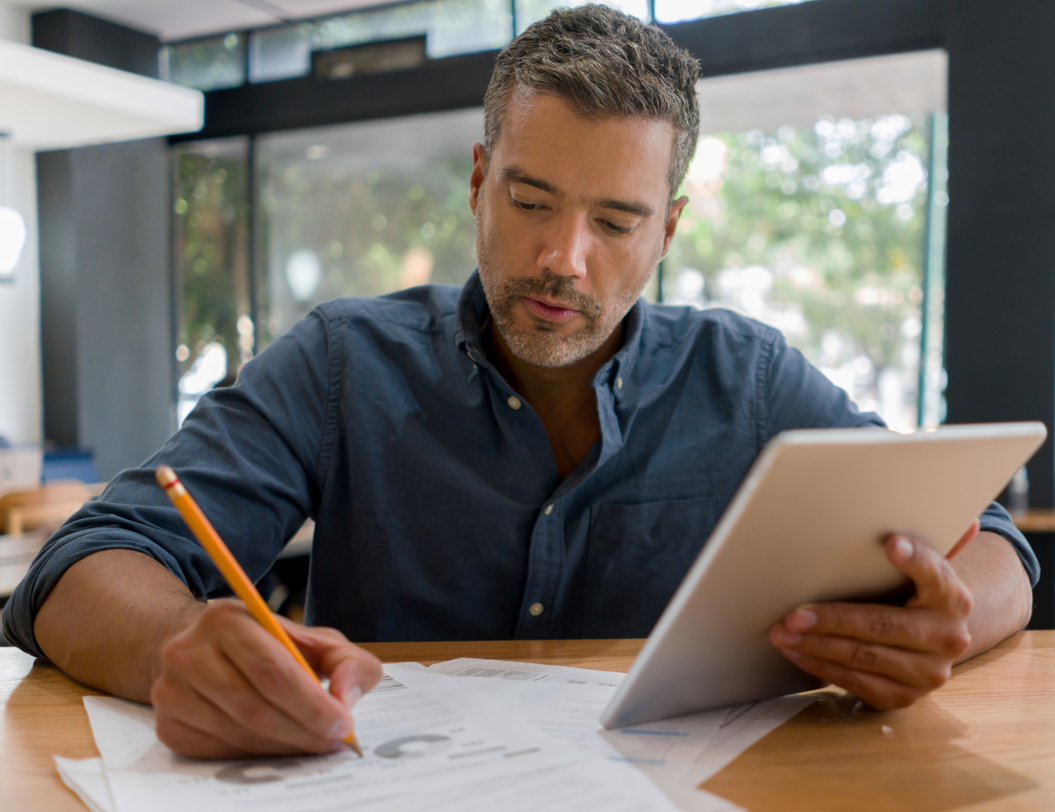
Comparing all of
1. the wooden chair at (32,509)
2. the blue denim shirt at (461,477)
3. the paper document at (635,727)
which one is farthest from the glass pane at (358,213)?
the paper document at (635,727)

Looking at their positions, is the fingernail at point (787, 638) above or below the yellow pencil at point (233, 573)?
below

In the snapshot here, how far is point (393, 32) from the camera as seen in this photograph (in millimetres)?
5547

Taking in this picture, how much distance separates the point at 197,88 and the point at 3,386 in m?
2.31

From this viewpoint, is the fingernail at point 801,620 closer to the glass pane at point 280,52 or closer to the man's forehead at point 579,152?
the man's forehead at point 579,152

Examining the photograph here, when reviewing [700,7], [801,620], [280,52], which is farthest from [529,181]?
[280,52]

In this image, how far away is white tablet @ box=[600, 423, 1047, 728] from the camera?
0.54m

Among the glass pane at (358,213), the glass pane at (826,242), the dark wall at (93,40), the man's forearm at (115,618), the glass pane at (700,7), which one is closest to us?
the man's forearm at (115,618)

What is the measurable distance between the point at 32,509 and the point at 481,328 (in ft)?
8.63

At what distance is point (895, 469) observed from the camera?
23.1 inches

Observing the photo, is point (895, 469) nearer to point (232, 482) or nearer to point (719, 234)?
point (232, 482)

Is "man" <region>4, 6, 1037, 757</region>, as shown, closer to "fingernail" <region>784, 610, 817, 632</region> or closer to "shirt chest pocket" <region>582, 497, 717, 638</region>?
"shirt chest pocket" <region>582, 497, 717, 638</region>

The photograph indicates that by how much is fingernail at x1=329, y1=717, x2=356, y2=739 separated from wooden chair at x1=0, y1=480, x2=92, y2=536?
2.92 metres

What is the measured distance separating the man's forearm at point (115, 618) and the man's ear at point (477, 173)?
27.1 inches

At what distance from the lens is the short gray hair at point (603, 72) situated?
1131mm
